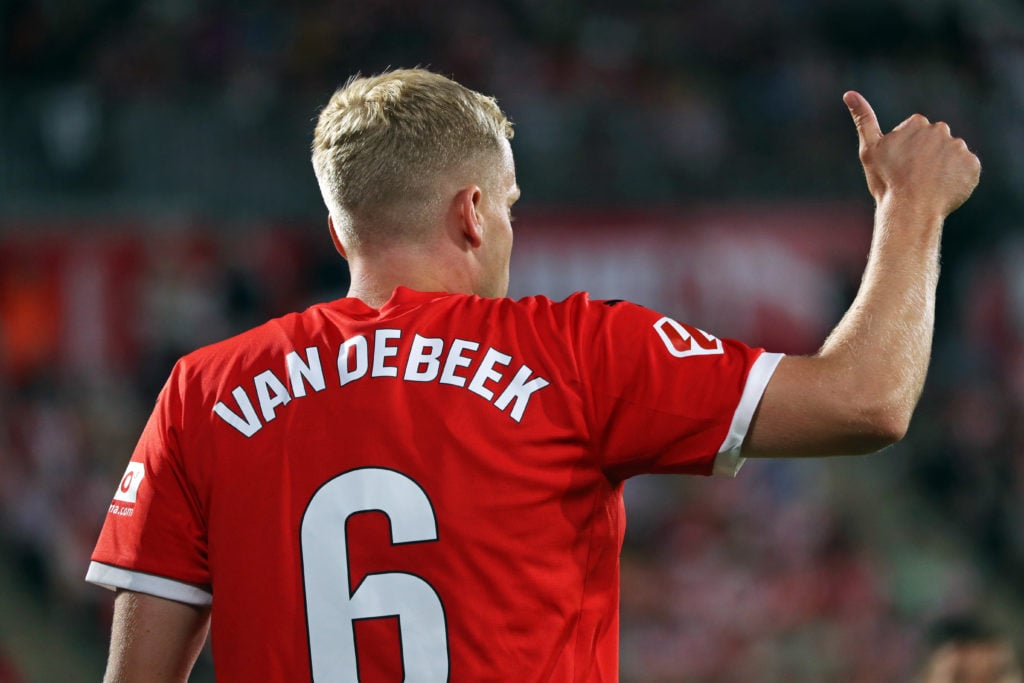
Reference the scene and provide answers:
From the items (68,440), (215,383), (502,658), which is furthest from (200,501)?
(68,440)

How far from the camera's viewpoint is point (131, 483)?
2018 mm

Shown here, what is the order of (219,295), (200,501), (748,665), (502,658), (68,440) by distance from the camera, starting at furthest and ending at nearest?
1. (219,295)
2. (68,440)
3. (748,665)
4. (200,501)
5. (502,658)

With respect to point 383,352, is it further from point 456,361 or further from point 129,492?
point 129,492

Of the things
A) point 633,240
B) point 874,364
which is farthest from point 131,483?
point 633,240

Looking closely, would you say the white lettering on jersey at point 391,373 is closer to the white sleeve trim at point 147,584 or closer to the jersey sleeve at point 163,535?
the jersey sleeve at point 163,535

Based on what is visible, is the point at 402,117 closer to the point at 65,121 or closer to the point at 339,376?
the point at 339,376

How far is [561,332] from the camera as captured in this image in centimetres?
186

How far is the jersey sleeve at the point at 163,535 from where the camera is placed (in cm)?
196

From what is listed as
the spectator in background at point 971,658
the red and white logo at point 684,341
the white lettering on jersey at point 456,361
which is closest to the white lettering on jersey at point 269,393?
the white lettering on jersey at point 456,361

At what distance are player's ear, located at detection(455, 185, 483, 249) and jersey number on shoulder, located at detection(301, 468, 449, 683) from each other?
1.39 ft

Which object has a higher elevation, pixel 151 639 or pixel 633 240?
pixel 633 240

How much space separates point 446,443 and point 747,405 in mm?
420

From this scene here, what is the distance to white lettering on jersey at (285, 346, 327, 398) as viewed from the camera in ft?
6.31

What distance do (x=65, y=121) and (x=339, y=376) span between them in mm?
11291
